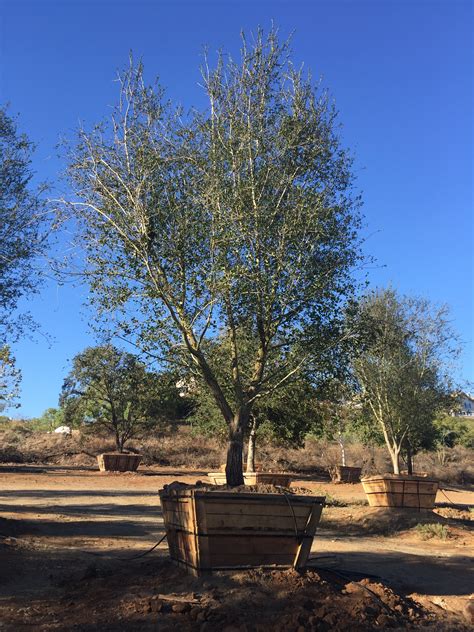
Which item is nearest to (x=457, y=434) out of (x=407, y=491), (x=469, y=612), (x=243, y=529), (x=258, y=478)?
(x=258, y=478)

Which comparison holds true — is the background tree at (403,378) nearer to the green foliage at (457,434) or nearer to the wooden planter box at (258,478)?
the wooden planter box at (258,478)

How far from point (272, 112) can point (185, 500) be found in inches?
260

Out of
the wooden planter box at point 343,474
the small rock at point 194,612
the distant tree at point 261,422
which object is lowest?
the wooden planter box at point 343,474

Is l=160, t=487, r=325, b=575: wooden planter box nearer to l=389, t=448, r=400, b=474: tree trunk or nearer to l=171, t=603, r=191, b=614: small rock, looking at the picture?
l=171, t=603, r=191, b=614: small rock

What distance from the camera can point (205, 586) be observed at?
20.1 feet

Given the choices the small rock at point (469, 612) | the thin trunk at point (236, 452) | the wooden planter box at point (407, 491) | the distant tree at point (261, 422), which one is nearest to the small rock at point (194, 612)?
the small rock at point (469, 612)

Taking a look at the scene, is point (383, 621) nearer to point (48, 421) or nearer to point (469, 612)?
point (469, 612)

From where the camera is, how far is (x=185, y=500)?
6789 millimetres

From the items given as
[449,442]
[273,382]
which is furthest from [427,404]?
[449,442]

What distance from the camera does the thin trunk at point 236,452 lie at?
8289 millimetres

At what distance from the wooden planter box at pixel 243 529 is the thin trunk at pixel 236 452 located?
1.39 m

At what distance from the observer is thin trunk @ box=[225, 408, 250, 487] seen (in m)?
8.29

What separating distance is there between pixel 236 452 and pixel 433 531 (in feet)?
27.5

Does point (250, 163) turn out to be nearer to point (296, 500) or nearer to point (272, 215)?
point (272, 215)
